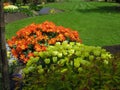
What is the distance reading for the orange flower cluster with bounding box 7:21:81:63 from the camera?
10.1 metres

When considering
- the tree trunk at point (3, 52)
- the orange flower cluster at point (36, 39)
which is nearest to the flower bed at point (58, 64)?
the orange flower cluster at point (36, 39)

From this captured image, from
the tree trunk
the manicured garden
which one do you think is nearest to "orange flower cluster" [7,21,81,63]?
the manicured garden

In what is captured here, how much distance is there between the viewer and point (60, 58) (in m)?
8.24

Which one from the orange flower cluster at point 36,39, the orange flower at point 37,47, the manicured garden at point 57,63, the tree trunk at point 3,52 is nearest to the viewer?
the manicured garden at point 57,63

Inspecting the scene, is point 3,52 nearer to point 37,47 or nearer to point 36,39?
point 37,47

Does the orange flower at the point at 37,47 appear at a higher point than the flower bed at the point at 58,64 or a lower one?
lower

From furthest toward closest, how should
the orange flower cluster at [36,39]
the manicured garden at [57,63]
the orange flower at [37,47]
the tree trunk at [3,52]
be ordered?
the orange flower cluster at [36,39], the orange flower at [37,47], the tree trunk at [3,52], the manicured garden at [57,63]

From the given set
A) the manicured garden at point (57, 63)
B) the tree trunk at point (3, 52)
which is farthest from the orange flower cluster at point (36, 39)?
the tree trunk at point (3, 52)

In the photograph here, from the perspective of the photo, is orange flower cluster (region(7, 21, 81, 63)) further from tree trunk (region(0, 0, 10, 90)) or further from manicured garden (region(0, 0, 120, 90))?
tree trunk (region(0, 0, 10, 90))

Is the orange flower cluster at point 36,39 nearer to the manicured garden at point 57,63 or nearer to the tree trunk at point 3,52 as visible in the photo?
the manicured garden at point 57,63

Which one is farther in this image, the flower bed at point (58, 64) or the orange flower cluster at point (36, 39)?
the orange flower cluster at point (36, 39)

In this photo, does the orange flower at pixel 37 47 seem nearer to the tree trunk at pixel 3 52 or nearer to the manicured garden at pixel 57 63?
the manicured garden at pixel 57 63

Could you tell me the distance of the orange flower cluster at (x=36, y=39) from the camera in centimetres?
1009

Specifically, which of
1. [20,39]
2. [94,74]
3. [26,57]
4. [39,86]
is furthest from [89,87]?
[20,39]
